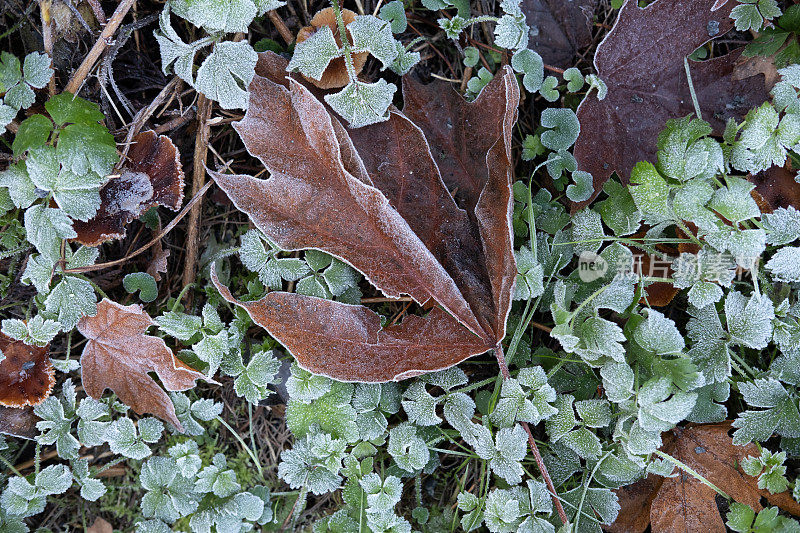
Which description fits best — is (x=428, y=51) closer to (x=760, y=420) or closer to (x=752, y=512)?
(x=760, y=420)

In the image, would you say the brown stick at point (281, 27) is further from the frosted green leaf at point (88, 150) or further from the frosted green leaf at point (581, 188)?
the frosted green leaf at point (581, 188)

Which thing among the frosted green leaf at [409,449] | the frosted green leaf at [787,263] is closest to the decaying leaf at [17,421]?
the frosted green leaf at [409,449]

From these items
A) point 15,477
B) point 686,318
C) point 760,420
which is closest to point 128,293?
point 15,477

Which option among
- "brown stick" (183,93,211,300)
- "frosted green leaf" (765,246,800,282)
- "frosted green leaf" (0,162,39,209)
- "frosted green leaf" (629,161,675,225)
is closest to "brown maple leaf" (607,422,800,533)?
"frosted green leaf" (765,246,800,282)

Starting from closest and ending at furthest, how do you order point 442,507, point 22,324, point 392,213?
1. point 392,213
2. point 22,324
3. point 442,507

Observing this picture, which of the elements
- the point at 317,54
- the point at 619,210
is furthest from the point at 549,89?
the point at 317,54

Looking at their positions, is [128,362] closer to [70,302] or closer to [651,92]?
[70,302]
